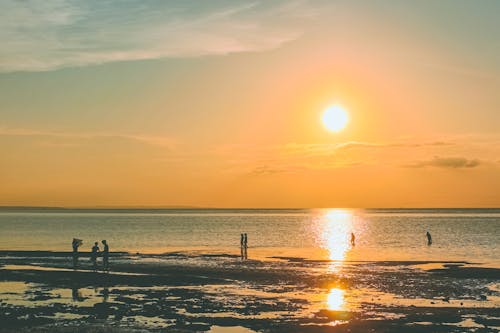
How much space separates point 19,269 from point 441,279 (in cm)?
3269

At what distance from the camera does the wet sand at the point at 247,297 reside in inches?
1073

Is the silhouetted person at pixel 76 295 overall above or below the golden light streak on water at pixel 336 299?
above

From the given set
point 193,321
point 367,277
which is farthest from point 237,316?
point 367,277

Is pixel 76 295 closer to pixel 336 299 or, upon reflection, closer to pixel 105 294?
pixel 105 294

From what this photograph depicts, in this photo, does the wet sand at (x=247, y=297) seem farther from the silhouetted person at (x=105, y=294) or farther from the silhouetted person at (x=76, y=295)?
the silhouetted person at (x=105, y=294)

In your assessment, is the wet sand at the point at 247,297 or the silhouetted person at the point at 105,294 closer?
the wet sand at the point at 247,297

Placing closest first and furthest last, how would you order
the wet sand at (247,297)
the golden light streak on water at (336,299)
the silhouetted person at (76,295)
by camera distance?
the wet sand at (247,297) → the golden light streak on water at (336,299) → the silhouetted person at (76,295)

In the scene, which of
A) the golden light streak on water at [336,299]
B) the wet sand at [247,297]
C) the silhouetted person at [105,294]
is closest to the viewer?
the wet sand at [247,297]

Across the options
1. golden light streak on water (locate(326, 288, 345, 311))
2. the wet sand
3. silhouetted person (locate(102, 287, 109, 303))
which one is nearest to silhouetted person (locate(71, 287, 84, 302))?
the wet sand

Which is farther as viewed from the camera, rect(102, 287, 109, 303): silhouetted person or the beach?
rect(102, 287, 109, 303): silhouetted person

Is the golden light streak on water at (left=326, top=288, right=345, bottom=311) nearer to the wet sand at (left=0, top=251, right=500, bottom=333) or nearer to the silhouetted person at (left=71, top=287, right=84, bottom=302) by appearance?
the wet sand at (left=0, top=251, right=500, bottom=333)

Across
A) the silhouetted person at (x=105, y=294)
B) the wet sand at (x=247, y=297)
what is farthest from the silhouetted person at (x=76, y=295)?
the silhouetted person at (x=105, y=294)

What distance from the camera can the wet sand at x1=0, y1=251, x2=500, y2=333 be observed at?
27.2 m

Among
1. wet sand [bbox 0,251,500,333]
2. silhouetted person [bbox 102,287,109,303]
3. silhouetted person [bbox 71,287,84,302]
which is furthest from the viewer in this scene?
silhouetted person [bbox 71,287,84,302]
